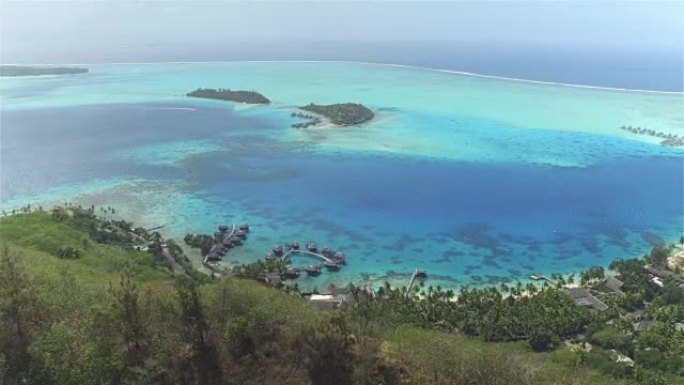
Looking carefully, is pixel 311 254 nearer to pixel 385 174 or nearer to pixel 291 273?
pixel 291 273

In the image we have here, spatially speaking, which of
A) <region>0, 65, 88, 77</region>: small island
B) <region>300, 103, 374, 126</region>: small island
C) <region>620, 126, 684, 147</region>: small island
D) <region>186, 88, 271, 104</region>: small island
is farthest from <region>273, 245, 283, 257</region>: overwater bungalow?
<region>0, 65, 88, 77</region>: small island

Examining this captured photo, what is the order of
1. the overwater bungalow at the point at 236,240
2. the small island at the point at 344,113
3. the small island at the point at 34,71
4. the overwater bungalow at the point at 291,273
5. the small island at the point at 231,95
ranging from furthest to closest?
the small island at the point at 34,71
the small island at the point at 231,95
the small island at the point at 344,113
the overwater bungalow at the point at 236,240
the overwater bungalow at the point at 291,273

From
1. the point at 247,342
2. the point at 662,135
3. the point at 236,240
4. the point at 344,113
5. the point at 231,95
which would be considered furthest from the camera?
A: the point at 231,95

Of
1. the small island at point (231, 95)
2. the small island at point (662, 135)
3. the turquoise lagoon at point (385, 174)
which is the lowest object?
the turquoise lagoon at point (385, 174)

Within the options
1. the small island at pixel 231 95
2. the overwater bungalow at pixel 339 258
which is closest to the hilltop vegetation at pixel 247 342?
the overwater bungalow at pixel 339 258

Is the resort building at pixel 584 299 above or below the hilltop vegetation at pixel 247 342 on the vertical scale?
below

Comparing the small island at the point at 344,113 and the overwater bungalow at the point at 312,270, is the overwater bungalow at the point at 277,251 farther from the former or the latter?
the small island at the point at 344,113

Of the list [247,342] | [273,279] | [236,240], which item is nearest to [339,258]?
[273,279]
